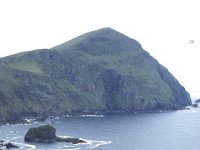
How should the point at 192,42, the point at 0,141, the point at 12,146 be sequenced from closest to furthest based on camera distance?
1. the point at 192,42
2. the point at 12,146
3. the point at 0,141

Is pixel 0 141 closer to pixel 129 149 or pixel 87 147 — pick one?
pixel 87 147

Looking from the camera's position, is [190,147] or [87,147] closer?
[87,147]

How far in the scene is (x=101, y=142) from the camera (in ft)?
655

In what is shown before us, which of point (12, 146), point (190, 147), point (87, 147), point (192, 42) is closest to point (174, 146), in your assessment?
point (190, 147)

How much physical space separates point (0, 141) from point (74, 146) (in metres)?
31.7

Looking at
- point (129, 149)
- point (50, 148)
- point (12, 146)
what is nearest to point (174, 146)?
point (129, 149)

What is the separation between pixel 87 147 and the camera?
607 ft

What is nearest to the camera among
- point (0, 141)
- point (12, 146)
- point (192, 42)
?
point (192, 42)

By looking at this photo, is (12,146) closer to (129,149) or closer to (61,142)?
(61,142)

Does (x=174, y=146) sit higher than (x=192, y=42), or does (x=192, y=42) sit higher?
(x=192, y=42)

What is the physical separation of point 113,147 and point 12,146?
4071 cm

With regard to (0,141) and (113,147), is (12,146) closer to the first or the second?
(0,141)

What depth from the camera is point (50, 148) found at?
18175cm

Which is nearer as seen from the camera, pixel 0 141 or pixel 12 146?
pixel 12 146
